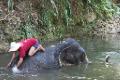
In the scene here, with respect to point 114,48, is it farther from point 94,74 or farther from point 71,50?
point 94,74

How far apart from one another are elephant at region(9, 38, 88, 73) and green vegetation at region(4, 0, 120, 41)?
4.48 meters

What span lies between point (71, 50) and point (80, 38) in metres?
6.15

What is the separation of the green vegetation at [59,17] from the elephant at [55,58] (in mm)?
4484

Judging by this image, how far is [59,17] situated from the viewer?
19750mm

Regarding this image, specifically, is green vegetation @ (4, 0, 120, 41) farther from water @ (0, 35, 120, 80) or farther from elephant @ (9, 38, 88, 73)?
elephant @ (9, 38, 88, 73)

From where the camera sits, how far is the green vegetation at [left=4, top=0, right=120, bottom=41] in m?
18.4

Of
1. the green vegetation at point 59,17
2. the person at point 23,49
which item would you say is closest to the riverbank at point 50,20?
the green vegetation at point 59,17

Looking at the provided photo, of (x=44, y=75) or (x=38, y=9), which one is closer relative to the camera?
(x=44, y=75)

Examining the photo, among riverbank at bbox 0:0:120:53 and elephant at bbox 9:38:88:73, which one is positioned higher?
riverbank at bbox 0:0:120:53

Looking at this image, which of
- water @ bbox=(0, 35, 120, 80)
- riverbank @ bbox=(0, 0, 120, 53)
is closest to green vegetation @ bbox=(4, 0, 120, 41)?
riverbank @ bbox=(0, 0, 120, 53)

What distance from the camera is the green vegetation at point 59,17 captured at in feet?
60.3

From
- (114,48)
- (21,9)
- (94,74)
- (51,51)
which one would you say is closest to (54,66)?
(51,51)

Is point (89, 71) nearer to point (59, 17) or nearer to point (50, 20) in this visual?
point (50, 20)

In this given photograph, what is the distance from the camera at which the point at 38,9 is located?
1922cm
